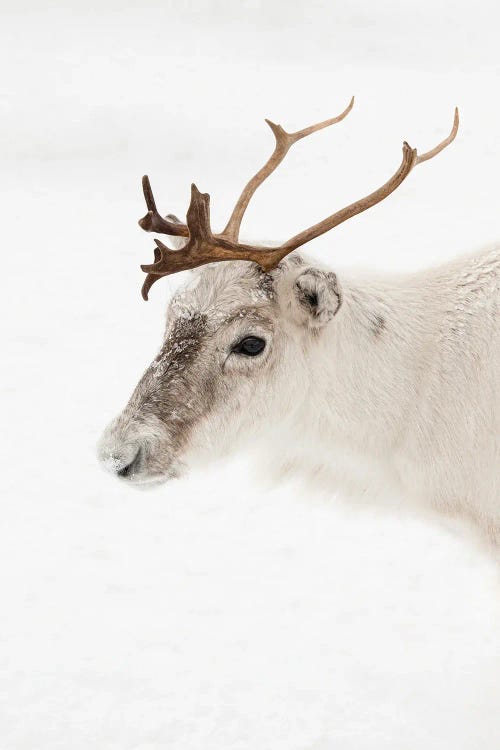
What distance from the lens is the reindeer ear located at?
4.20m

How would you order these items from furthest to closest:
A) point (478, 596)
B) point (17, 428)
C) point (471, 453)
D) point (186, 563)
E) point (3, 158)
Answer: point (3, 158) → point (17, 428) → point (186, 563) → point (478, 596) → point (471, 453)

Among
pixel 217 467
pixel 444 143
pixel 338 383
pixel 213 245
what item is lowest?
pixel 217 467

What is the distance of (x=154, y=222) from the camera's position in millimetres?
4555

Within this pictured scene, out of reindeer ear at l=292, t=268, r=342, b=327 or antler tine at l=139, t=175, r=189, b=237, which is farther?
antler tine at l=139, t=175, r=189, b=237

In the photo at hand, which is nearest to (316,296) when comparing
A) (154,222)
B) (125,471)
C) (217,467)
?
(154,222)

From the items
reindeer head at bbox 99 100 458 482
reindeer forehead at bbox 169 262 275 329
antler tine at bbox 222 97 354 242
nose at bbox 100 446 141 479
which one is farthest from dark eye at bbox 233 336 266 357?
nose at bbox 100 446 141 479

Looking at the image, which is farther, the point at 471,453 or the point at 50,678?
the point at 50,678

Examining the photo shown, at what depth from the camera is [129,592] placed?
20.2 ft

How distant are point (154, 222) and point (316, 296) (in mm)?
886

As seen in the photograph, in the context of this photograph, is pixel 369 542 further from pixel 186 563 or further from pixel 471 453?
pixel 471 453

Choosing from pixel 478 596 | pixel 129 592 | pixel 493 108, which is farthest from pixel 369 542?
pixel 493 108

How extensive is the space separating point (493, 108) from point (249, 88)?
160 inches

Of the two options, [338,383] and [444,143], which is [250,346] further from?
[444,143]

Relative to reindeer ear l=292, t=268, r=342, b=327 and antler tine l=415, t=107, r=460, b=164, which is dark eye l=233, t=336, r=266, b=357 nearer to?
reindeer ear l=292, t=268, r=342, b=327
